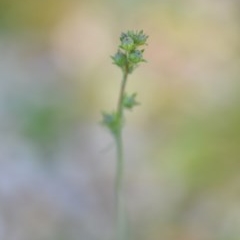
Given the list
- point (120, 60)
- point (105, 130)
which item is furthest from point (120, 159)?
point (105, 130)

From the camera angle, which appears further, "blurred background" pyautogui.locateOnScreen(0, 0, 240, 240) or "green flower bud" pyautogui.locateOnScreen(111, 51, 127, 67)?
"blurred background" pyautogui.locateOnScreen(0, 0, 240, 240)

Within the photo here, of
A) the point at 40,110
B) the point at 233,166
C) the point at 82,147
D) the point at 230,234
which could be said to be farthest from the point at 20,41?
the point at 230,234

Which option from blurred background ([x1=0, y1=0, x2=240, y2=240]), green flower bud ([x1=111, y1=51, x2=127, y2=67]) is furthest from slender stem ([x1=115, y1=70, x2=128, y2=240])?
blurred background ([x1=0, y1=0, x2=240, y2=240])

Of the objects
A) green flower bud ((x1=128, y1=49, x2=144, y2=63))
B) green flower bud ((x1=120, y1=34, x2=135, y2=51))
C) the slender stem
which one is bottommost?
the slender stem

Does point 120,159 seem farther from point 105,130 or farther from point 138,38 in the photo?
point 105,130

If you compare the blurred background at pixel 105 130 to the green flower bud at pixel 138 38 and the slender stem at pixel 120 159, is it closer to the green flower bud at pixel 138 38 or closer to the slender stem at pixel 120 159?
the slender stem at pixel 120 159

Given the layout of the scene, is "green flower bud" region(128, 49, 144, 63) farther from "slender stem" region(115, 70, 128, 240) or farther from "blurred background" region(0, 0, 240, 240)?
"blurred background" region(0, 0, 240, 240)

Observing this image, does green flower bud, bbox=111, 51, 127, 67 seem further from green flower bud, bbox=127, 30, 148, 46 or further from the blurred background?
the blurred background

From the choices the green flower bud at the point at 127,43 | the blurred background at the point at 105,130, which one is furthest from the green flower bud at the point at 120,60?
the blurred background at the point at 105,130

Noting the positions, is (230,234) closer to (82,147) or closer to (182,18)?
(82,147)

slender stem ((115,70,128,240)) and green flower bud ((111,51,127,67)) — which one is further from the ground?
green flower bud ((111,51,127,67))
